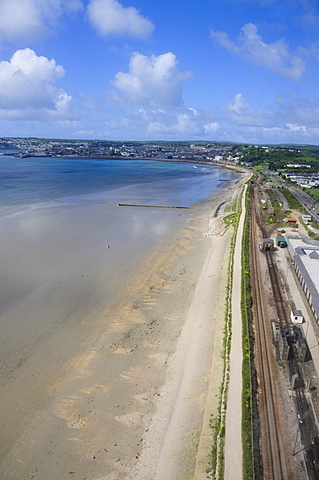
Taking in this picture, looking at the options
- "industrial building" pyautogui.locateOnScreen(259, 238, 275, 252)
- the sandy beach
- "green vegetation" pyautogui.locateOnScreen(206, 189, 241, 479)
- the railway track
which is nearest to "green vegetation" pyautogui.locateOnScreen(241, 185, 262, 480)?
the railway track

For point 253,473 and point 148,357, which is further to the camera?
point 148,357

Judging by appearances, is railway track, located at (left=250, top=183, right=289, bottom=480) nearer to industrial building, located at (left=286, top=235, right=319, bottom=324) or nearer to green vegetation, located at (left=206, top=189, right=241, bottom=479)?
green vegetation, located at (left=206, top=189, right=241, bottom=479)

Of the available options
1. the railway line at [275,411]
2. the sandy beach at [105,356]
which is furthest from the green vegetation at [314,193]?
the railway line at [275,411]

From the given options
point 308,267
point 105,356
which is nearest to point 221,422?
point 105,356

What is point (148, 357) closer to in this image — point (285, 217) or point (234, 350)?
point (234, 350)

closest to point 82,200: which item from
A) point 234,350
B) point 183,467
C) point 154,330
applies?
point 154,330
